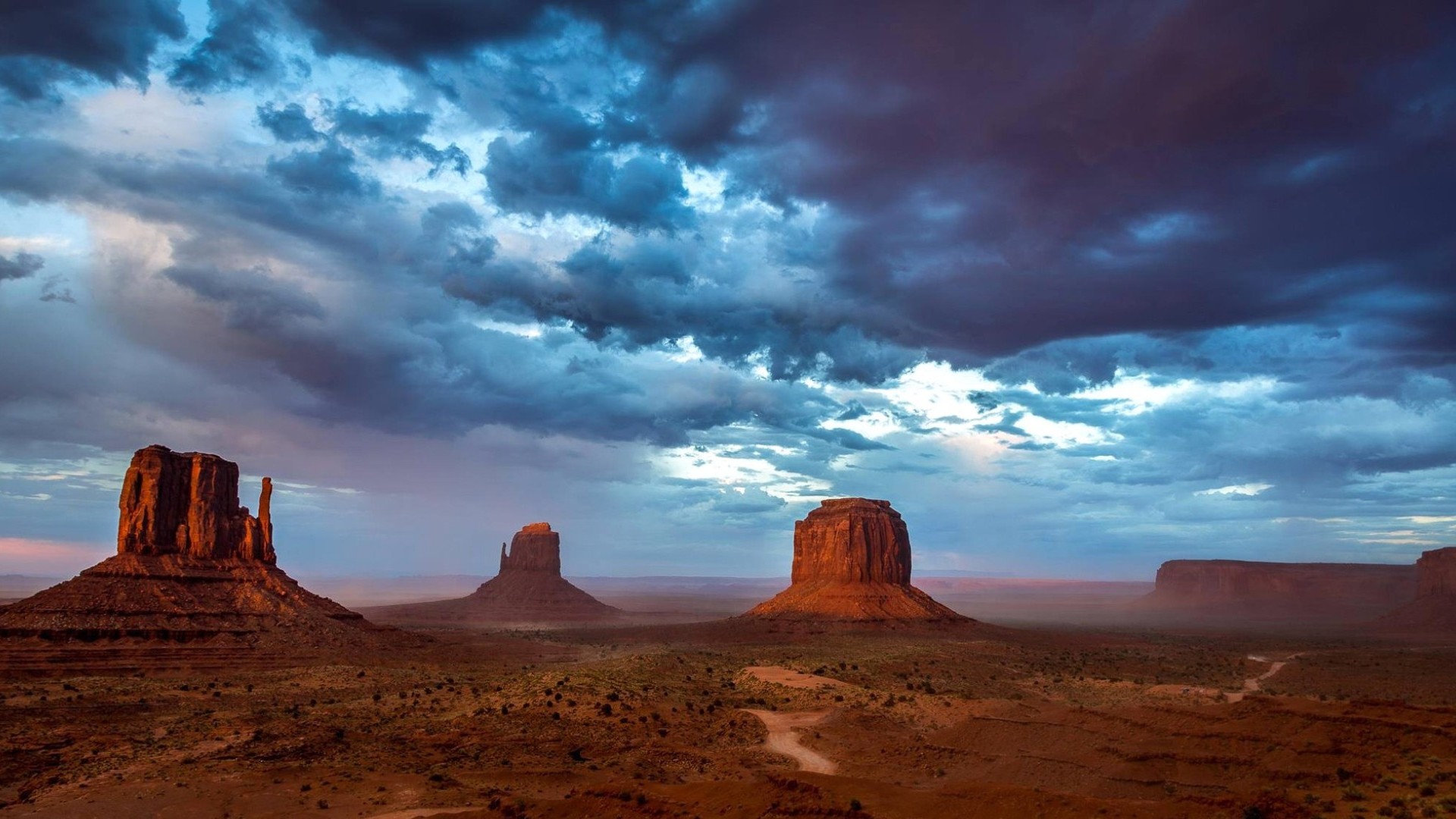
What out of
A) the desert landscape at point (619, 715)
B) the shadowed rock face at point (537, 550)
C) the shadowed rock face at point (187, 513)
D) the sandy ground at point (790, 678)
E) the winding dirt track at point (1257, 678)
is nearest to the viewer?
the desert landscape at point (619, 715)

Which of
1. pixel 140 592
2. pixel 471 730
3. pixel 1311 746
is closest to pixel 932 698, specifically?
pixel 1311 746

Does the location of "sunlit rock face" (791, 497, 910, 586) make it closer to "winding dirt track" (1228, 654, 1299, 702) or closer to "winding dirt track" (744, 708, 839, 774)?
"winding dirt track" (1228, 654, 1299, 702)

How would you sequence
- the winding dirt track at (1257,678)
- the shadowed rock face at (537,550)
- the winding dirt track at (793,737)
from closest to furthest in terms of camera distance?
the winding dirt track at (793,737) < the winding dirt track at (1257,678) < the shadowed rock face at (537,550)

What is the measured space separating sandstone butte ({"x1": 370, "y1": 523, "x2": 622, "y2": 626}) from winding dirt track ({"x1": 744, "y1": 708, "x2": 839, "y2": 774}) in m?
110

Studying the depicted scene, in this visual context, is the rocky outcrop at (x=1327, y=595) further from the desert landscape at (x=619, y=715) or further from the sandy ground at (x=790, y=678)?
the sandy ground at (x=790, y=678)

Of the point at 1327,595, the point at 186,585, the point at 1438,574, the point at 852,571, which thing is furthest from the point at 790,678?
the point at 1327,595

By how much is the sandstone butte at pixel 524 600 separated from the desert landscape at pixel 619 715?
6159 cm

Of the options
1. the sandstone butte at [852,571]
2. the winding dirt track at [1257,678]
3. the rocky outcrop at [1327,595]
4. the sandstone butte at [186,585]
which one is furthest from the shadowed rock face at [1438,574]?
the sandstone butte at [186,585]

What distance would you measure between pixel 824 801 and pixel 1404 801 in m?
14.2

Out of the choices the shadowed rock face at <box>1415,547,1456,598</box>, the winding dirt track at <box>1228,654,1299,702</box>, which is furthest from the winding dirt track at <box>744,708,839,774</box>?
the shadowed rock face at <box>1415,547,1456,598</box>

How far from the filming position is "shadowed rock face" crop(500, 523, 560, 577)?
16988cm

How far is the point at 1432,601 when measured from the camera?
13325 centimetres

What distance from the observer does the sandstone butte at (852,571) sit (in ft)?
362

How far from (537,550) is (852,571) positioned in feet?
255
